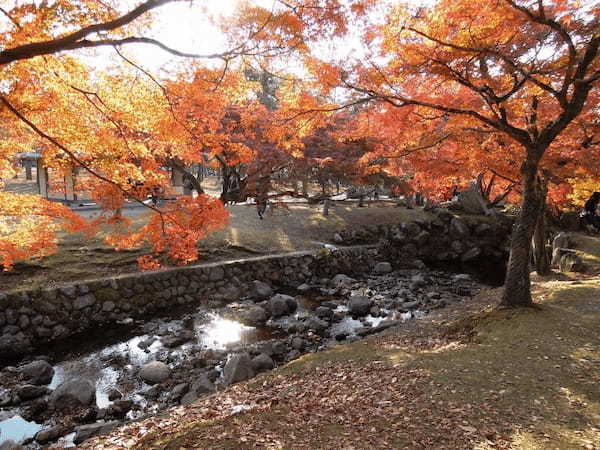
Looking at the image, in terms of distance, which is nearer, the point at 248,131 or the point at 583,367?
the point at 583,367

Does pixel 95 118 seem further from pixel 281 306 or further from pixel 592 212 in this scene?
pixel 592 212

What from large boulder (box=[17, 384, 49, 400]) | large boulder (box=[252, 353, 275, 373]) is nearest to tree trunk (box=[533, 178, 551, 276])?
large boulder (box=[252, 353, 275, 373])

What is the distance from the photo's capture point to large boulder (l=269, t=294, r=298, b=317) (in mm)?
13390

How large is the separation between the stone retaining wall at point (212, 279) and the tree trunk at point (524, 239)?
10729 mm

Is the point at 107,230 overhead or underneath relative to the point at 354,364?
overhead

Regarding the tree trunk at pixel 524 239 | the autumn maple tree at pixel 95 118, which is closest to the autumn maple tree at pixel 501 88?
the tree trunk at pixel 524 239

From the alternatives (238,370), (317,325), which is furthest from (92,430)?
(317,325)

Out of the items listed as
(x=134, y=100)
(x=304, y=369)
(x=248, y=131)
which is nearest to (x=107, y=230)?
(x=248, y=131)

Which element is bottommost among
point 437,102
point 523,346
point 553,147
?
point 523,346

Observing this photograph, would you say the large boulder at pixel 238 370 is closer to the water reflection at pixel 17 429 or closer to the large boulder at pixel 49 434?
the large boulder at pixel 49 434

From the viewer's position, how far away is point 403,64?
7660 mm

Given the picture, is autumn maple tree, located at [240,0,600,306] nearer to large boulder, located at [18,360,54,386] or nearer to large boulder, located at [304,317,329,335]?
large boulder, located at [304,317,329,335]

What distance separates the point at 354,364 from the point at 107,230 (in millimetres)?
15170

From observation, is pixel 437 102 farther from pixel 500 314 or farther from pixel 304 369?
pixel 304 369
